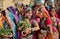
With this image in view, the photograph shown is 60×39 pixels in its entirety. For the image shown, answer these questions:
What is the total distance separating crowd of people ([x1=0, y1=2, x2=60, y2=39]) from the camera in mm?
1116

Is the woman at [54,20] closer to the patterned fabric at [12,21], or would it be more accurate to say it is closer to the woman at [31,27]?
the woman at [31,27]

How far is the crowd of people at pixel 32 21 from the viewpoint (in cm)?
112

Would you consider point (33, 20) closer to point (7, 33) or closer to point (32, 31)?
point (32, 31)

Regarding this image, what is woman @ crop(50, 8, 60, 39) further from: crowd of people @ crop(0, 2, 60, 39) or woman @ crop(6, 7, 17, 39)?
woman @ crop(6, 7, 17, 39)

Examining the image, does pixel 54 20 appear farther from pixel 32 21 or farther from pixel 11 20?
pixel 11 20

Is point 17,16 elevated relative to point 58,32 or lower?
elevated

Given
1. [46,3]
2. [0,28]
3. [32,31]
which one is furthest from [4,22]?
[46,3]

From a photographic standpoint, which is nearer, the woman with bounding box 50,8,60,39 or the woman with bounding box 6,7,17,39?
the woman with bounding box 6,7,17,39

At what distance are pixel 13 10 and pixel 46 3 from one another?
214mm

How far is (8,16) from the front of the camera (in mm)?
1109

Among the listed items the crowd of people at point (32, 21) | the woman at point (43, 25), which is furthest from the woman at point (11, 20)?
the woman at point (43, 25)

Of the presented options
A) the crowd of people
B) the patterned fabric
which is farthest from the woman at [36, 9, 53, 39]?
the patterned fabric

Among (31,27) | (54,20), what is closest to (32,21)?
(31,27)

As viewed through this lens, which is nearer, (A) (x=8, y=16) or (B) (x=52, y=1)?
(A) (x=8, y=16)
